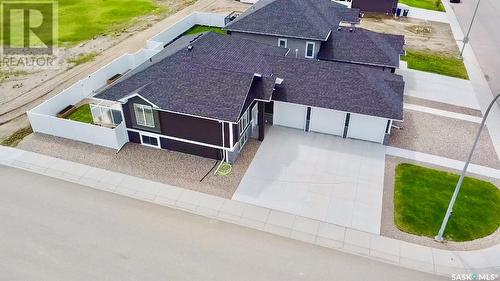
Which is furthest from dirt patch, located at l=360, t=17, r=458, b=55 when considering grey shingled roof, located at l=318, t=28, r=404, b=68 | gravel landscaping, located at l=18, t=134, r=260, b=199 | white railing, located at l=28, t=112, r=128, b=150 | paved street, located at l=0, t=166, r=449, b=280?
white railing, located at l=28, t=112, r=128, b=150

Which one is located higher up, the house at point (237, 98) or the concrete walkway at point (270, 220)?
the house at point (237, 98)

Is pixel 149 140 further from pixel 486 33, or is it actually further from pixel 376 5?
pixel 486 33

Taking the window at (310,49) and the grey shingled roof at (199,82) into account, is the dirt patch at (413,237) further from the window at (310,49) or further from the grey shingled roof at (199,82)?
the window at (310,49)

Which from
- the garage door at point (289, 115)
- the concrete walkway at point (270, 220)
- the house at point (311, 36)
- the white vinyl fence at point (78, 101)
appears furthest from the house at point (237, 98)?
the house at point (311, 36)

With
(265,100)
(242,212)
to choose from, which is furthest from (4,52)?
(242,212)

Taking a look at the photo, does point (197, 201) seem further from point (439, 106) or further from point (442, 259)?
point (439, 106)

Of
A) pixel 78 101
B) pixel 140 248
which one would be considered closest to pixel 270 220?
pixel 140 248
